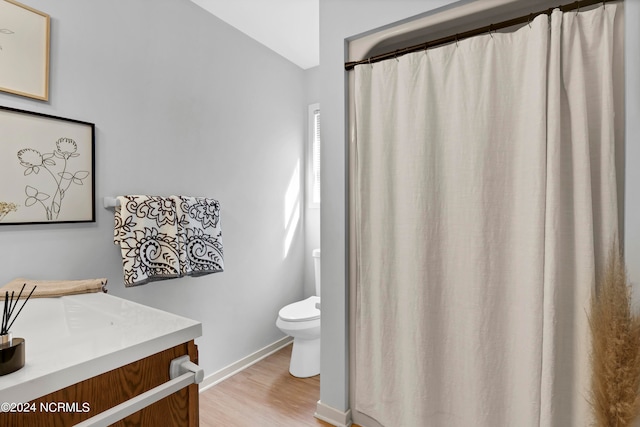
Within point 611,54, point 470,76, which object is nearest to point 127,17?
point 470,76

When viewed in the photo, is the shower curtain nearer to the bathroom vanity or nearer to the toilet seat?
the toilet seat

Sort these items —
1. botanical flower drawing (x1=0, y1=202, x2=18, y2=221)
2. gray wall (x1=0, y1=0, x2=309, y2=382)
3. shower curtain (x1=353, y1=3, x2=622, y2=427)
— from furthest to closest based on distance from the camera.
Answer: gray wall (x1=0, y1=0, x2=309, y2=382), botanical flower drawing (x1=0, y1=202, x2=18, y2=221), shower curtain (x1=353, y1=3, x2=622, y2=427)

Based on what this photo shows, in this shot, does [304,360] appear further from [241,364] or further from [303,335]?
[241,364]

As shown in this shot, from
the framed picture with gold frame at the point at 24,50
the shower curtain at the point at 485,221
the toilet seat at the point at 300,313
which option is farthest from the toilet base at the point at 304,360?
the framed picture with gold frame at the point at 24,50

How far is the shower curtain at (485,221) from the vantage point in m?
1.23

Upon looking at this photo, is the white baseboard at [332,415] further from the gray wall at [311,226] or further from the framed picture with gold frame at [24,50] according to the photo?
the framed picture with gold frame at [24,50]

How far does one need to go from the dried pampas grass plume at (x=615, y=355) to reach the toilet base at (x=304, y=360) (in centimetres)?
165

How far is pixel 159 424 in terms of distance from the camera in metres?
0.85

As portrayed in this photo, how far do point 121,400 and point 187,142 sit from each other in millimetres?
1617

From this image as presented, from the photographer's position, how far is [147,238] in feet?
5.66

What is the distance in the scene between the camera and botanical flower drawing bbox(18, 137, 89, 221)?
142 centimetres

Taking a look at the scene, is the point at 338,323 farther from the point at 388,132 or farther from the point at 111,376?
the point at 111,376

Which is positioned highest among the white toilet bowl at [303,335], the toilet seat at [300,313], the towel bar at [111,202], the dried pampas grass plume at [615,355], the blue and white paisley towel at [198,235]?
the towel bar at [111,202]

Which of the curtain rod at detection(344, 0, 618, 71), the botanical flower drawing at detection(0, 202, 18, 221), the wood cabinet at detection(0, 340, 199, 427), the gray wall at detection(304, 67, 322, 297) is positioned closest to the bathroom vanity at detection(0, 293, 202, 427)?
the wood cabinet at detection(0, 340, 199, 427)
